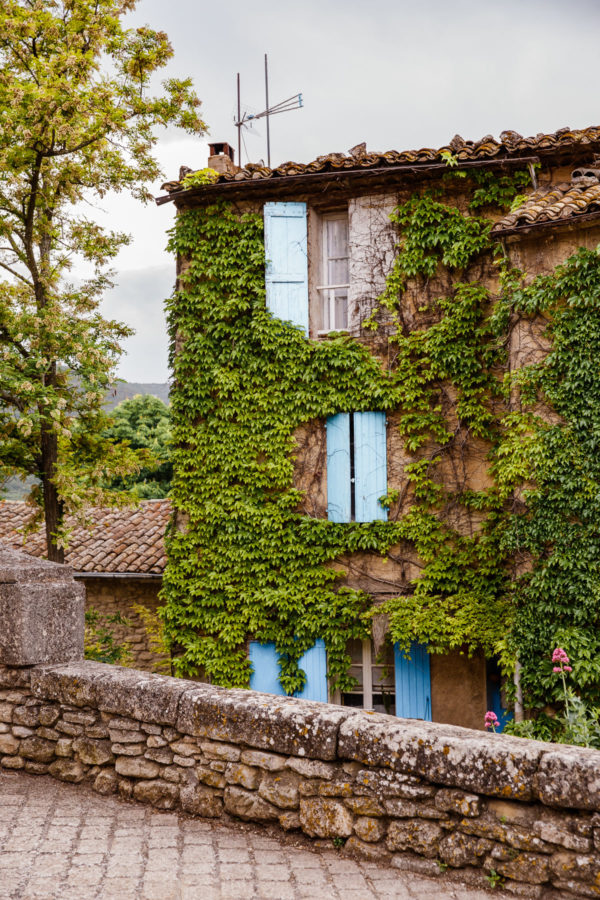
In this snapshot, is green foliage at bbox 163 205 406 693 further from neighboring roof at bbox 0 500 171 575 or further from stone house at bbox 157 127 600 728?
neighboring roof at bbox 0 500 171 575

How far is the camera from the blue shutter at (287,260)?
9.77 meters

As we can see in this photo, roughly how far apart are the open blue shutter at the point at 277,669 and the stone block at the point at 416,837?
6287mm

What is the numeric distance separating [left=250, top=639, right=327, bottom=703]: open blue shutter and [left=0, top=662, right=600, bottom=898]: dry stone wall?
5.36 meters

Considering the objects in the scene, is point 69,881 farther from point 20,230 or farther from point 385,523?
point 20,230

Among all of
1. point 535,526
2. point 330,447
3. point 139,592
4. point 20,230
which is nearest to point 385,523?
point 330,447

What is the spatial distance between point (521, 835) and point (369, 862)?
74cm

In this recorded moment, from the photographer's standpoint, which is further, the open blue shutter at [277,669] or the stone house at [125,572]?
the stone house at [125,572]

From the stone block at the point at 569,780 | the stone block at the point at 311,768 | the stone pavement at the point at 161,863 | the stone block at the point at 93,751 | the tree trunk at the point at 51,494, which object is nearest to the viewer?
the stone block at the point at 569,780

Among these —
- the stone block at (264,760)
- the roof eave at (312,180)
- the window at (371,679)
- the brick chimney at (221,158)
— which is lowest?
the window at (371,679)

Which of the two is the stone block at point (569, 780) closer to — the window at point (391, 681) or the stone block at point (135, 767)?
the stone block at point (135, 767)

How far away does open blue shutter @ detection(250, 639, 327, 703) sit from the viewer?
31.5ft

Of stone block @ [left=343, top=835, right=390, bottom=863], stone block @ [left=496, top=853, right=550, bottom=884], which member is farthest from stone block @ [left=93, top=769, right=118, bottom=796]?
stone block @ [left=496, top=853, right=550, bottom=884]

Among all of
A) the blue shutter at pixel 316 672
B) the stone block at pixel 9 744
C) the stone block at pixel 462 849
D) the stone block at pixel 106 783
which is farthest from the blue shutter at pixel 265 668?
the stone block at pixel 462 849

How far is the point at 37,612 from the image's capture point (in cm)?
457
